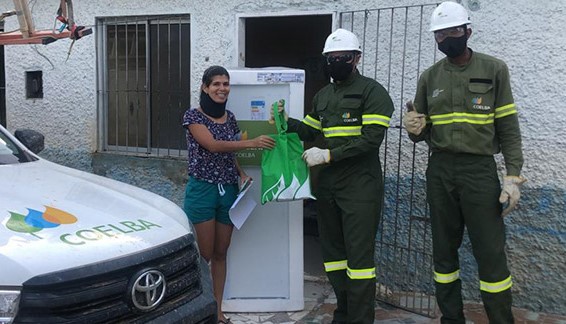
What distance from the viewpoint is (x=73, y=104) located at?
5.92 metres

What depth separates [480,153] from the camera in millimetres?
3291

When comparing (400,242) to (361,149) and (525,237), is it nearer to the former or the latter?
(525,237)

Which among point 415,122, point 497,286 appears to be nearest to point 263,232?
point 415,122

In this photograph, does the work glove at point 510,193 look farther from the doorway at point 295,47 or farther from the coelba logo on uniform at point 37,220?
the doorway at point 295,47

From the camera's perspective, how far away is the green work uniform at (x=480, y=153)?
10.7ft

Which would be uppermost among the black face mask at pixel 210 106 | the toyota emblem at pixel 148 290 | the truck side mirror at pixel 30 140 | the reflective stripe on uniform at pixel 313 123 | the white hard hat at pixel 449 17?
the white hard hat at pixel 449 17

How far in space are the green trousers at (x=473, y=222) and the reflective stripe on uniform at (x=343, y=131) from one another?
0.52 meters

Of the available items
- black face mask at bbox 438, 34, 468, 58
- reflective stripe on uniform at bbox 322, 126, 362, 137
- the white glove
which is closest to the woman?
the white glove

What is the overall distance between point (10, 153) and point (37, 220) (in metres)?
1.15

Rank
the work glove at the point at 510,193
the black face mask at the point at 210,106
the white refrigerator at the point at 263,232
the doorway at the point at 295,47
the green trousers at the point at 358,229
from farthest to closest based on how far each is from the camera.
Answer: the doorway at the point at 295,47
the white refrigerator at the point at 263,232
the black face mask at the point at 210,106
the green trousers at the point at 358,229
the work glove at the point at 510,193

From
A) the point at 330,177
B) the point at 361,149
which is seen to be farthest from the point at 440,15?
the point at 330,177

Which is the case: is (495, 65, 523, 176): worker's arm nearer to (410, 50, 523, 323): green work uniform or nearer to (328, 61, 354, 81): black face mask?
(410, 50, 523, 323): green work uniform

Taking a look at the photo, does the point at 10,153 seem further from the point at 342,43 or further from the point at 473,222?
the point at 473,222

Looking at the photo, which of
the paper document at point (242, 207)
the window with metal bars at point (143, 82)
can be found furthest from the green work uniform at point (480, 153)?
the window with metal bars at point (143, 82)
